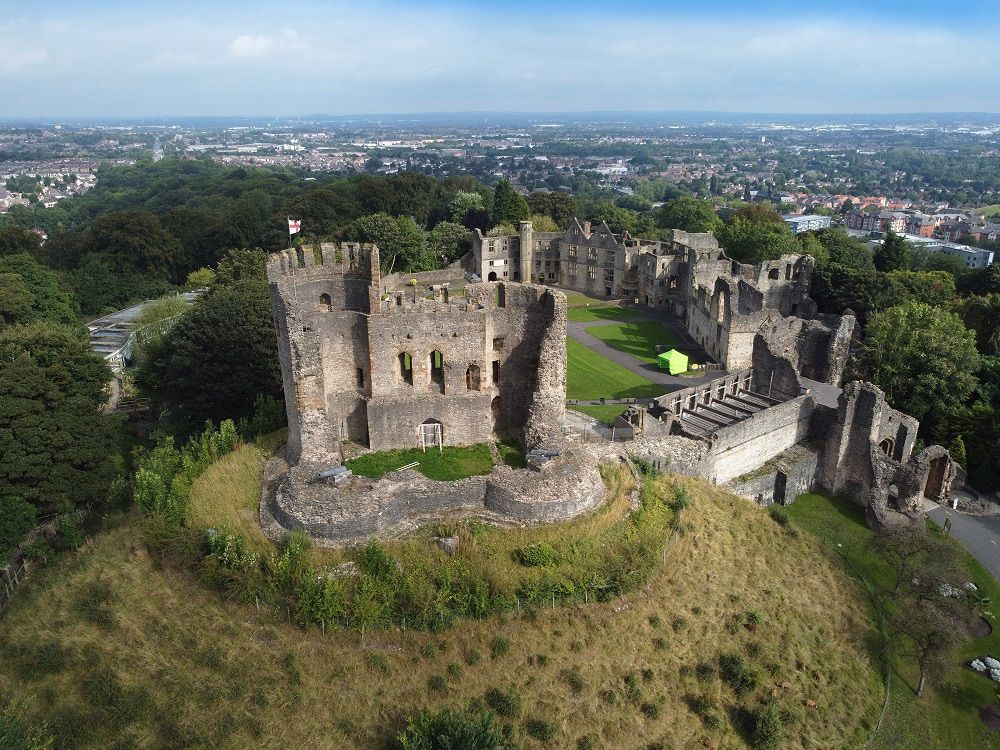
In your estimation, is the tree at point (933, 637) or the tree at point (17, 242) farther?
the tree at point (17, 242)

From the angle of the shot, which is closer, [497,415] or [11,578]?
[11,578]

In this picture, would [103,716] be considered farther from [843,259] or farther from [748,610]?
[843,259]

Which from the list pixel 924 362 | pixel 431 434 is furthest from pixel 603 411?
pixel 924 362

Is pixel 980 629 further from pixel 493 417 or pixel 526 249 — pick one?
→ pixel 526 249

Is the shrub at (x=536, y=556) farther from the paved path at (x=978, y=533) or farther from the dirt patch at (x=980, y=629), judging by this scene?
the paved path at (x=978, y=533)

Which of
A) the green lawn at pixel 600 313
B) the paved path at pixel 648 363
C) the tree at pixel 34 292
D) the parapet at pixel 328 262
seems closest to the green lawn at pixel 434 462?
the parapet at pixel 328 262

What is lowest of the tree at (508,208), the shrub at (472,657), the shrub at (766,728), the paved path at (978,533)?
the paved path at (978,533)

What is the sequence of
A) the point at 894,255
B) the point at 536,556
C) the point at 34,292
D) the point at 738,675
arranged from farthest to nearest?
the point at 894,255
the point at 34,292
the point at 536,556
the point at 738,675
